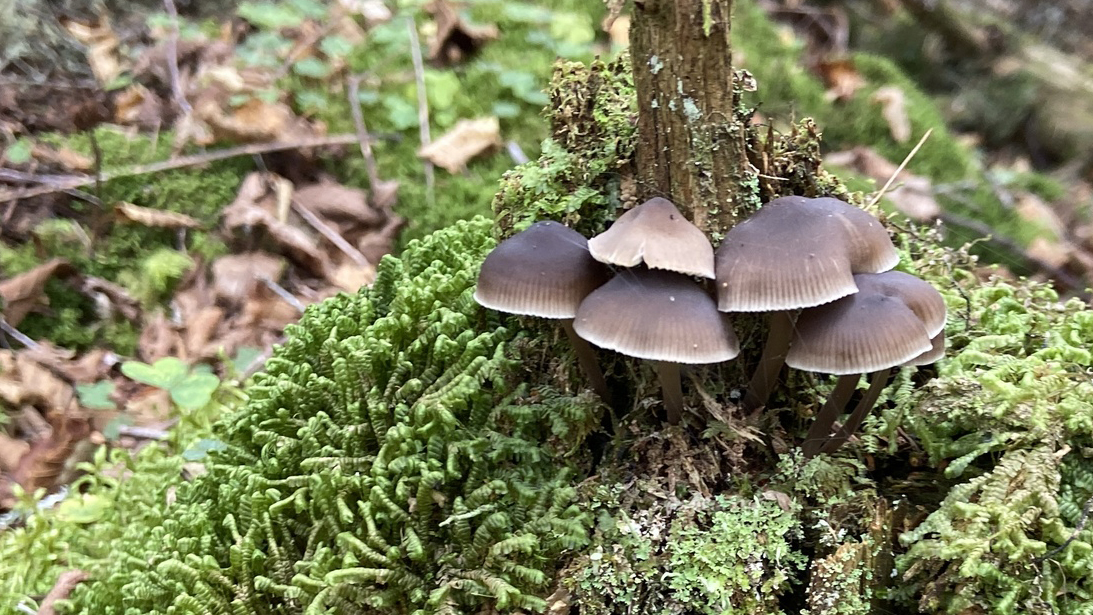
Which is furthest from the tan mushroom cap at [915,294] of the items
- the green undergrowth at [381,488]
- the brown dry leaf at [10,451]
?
the brown dry leaf at [10,451]

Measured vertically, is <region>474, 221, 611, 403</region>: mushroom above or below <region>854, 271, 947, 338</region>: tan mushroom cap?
above

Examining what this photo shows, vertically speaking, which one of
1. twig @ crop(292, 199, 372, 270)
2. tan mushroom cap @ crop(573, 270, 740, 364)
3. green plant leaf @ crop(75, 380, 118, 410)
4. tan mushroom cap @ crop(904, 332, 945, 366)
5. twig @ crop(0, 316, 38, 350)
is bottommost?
green plant leaf @ crop(75, 380, 118, 410)

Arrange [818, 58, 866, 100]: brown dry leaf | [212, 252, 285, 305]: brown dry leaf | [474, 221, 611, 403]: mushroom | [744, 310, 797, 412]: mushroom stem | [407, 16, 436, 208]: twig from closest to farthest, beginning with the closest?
[474, 221, 611, 403]: mushroom < [744, 310, 797, 412]: mushroom stem < [212, 252, 285, 305]: brown dry leaf < [407, 16, 436, 208]: twig < [818, 58, 866, 100]: brown dry leaf

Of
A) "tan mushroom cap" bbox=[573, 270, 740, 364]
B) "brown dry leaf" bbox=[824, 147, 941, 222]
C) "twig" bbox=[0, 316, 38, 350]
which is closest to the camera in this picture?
"tan mushroom cap" bbox=[573, 270, 740, 364]

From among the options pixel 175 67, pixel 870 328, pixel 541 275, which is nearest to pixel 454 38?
Answer: pixel 175 67

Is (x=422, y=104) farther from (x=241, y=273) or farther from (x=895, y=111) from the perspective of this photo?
(x=895, y=111)

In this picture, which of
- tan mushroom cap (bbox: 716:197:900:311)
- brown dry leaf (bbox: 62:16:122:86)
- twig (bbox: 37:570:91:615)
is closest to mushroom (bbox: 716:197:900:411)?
tan mushroom cap (bbox: 716:197:900:311)

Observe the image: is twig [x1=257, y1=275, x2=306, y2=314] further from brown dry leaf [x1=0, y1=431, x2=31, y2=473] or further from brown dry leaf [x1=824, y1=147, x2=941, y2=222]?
brown dry leaf [x1=824, y1=147, x2=941, y2=222]
